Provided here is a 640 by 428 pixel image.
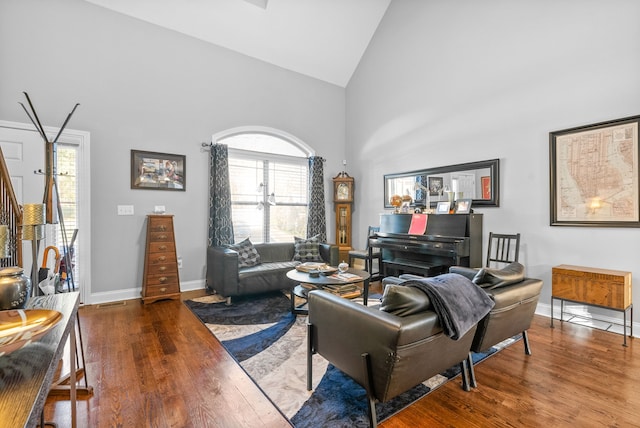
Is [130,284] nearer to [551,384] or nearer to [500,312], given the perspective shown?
[500,312]

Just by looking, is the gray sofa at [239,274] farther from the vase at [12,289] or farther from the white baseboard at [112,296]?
the vase at [12,289]

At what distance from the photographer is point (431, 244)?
417 centimetres

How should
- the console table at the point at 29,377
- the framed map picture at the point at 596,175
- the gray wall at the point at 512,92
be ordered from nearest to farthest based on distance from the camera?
the console table at the point at 29,377 → the framed map picture at the point at 596,175 → the gray wall at the point at 512,92

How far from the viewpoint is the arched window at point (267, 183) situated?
5.15 meters

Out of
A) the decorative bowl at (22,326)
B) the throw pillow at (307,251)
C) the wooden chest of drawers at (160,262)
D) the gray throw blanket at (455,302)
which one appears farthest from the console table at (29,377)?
the throw pillow at (307,251)

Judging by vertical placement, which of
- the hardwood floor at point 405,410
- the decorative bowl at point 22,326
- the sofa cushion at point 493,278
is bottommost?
the hardwood floor at point 405,410

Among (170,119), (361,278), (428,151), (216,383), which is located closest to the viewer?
(216,383)

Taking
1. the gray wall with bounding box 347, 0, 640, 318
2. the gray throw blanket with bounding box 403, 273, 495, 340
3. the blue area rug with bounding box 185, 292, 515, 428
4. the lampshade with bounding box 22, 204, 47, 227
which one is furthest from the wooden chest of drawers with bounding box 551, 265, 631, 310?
the lampshade with bounding box 22, 204, 47, 227

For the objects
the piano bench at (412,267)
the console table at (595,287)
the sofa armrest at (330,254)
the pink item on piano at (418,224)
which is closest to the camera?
the console table at (595,287)

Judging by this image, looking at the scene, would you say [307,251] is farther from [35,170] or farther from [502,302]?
[35,170]

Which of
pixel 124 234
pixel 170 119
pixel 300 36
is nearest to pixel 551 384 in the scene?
pixel 124 234

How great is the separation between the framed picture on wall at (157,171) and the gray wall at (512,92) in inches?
133

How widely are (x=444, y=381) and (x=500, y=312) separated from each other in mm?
633

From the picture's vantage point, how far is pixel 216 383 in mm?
2166
